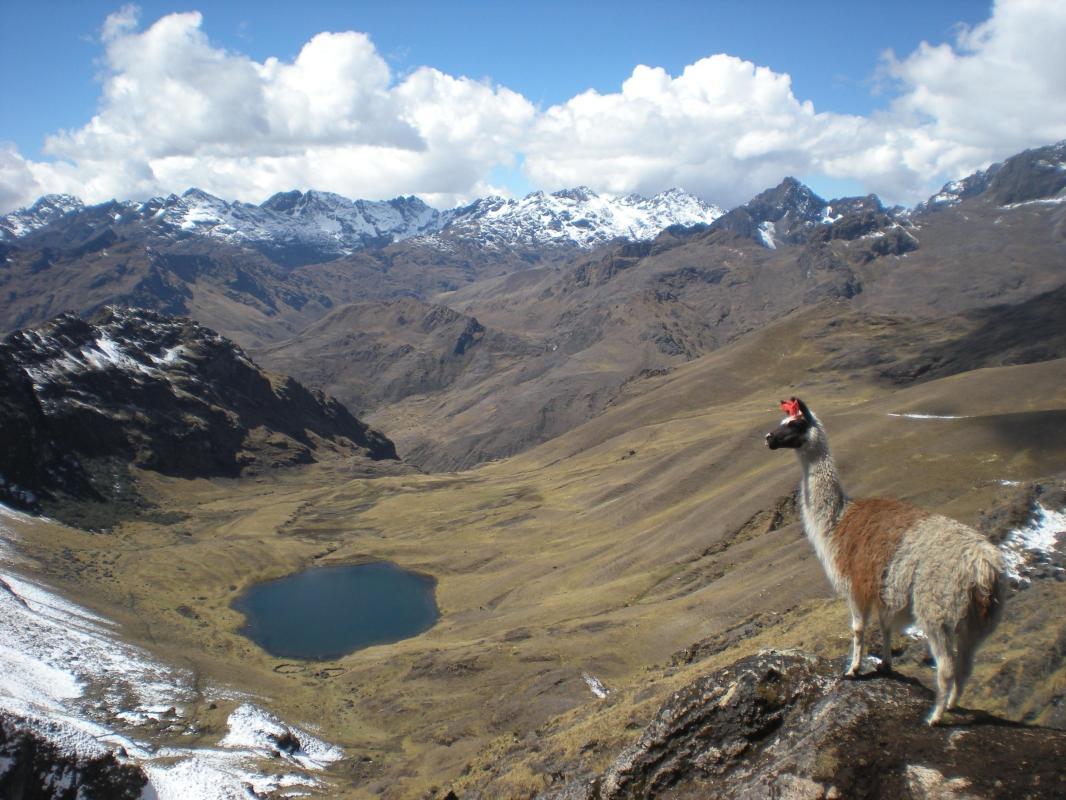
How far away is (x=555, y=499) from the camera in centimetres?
16162

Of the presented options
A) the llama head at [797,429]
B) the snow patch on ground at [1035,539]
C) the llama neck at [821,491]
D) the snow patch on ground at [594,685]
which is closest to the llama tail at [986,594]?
the llama neck at [821,491]

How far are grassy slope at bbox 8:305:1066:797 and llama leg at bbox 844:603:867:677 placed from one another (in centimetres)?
1155

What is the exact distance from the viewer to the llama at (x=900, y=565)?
10.6 m

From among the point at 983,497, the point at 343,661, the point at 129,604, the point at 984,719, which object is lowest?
the point at 343,661

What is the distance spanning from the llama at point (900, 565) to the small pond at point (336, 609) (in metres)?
98.8

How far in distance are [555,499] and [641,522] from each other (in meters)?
45.0

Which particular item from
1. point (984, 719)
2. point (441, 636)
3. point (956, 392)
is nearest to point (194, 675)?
point (441, 636)

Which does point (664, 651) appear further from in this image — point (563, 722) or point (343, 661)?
point (343, 661)

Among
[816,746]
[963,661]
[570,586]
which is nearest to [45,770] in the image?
[816,746]

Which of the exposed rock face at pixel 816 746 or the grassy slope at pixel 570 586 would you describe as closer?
the exposed rock face at pixel 816 746

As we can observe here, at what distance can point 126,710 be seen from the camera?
67.1m

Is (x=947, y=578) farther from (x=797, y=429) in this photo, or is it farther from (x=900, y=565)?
(x=797, y=429)

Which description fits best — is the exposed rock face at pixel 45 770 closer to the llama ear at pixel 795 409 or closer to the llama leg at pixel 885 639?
the llama ear at pixel 795 409

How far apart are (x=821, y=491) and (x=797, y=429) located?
119 centimetres
